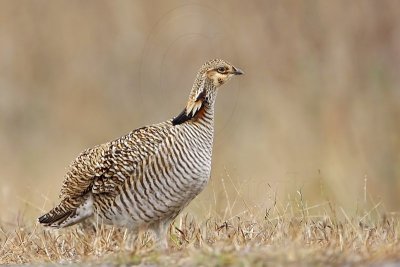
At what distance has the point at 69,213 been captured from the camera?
8.37 metres

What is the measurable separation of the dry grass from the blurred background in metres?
2.02

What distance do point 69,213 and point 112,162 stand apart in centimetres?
49

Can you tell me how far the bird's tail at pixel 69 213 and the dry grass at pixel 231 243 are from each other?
0.23ft

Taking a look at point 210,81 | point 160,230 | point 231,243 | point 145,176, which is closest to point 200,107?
point 210,81

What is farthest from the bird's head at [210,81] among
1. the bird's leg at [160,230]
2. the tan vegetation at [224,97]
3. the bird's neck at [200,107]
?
the bird's leg at [160,230]

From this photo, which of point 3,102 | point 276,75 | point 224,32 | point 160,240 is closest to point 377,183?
point 276,75

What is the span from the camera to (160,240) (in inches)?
304

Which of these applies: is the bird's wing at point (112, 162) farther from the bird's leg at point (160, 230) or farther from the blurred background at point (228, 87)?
the blurred background at point (228, 87)

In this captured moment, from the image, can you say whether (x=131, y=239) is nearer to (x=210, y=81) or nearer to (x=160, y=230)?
(x=160, y=230)

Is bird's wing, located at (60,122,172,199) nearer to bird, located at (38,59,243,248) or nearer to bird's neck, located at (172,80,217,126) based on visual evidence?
bird, located at (38,59,243,248)

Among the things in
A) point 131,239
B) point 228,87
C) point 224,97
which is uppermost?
point 228,87

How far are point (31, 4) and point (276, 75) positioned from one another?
469 centimetres

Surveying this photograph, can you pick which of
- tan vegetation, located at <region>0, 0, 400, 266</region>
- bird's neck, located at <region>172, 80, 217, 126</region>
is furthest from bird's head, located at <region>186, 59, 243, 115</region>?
tan vegetation, located at <region>0, 0, 400, 266</region>

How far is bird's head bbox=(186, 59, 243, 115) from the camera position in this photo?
853cm
